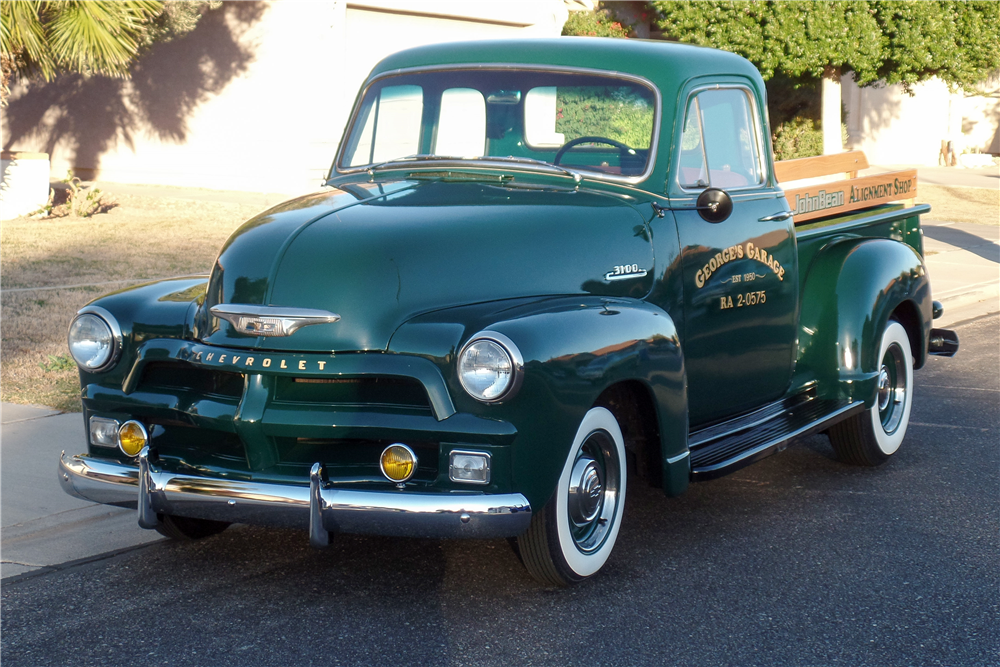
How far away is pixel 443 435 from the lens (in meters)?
3.65

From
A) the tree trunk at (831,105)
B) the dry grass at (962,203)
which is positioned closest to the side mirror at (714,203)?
the dry grass at (962,203)

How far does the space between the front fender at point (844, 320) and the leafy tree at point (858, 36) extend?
502 inches

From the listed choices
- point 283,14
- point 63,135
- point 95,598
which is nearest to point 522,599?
point 95,598

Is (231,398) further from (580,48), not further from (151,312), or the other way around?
(580,48)

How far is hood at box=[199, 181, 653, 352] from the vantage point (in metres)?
3.92

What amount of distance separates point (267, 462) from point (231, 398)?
25cm

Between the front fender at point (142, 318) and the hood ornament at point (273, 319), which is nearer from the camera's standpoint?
the hood ornament at point (273, 319)

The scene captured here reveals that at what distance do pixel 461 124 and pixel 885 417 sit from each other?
2804 mm

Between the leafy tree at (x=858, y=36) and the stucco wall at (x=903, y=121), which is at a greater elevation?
the leafy tree at (x=858, y=36)

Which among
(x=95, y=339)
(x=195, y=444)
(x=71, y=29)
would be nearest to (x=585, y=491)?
(x=195, y=444)

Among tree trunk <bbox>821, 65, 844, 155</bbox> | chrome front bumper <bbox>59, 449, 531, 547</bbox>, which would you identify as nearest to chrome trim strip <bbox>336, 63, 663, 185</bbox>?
chrome front bumper <bbox>59, 449, 531, 547</bbox>

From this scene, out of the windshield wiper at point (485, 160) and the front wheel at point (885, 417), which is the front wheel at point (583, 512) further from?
the front wheel at point (885, 417)

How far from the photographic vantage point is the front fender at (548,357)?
3.70 metres

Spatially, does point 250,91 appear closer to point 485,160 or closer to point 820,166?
point 820,166
